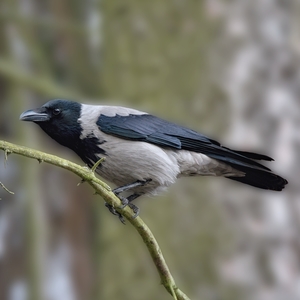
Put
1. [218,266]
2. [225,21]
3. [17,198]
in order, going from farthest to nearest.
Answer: [17,198] → [225,21] → [218,266]

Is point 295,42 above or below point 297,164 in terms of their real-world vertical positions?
above

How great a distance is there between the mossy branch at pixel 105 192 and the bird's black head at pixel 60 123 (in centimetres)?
77

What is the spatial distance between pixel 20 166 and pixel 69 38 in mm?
2497

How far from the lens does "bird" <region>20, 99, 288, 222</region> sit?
3.75 meters

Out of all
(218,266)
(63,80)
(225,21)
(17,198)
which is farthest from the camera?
(63,80)

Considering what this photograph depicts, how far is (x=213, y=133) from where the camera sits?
21.5 feet

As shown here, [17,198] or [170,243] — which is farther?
[17,198]

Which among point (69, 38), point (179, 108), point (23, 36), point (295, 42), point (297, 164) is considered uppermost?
point (69, 38)

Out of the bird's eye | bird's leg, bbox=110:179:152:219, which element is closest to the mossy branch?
bird's leg, bbox=110:179:152:219

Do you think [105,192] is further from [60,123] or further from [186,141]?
[186,141]

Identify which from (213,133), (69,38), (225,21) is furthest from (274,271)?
(69,38)

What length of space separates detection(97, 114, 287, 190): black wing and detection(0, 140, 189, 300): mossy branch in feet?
2.39

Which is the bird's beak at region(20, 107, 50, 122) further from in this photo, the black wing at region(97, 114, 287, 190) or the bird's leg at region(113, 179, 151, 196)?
the bird's leg at region(113, 179, 151, 196)

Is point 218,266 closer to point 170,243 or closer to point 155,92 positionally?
point 170,243
